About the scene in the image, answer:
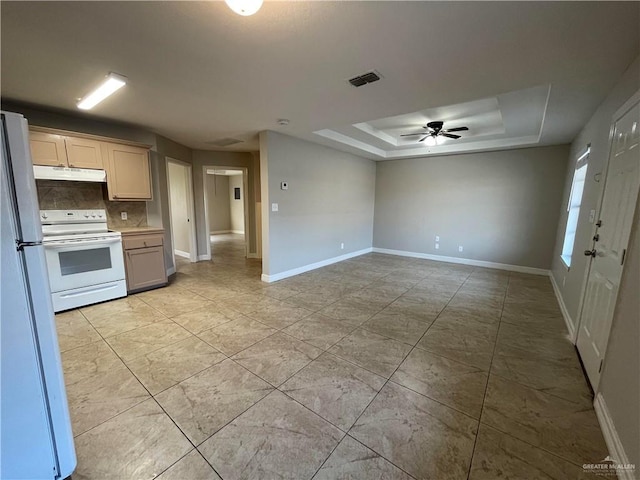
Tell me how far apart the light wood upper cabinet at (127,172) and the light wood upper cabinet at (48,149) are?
1.48ft

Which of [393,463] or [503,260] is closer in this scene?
[393,463]

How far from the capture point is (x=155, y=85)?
245 centimetres

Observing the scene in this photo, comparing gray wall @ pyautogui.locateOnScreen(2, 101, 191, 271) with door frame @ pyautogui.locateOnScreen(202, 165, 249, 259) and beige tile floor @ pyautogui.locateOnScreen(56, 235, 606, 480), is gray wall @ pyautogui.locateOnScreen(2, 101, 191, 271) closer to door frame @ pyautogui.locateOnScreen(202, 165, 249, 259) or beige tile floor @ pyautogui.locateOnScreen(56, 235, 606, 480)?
door frame @ pyautogui.locateOnScreen(202, 165, 249, 259)

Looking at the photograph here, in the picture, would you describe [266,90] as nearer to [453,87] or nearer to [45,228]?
[453,87]

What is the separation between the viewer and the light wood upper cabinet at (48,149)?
2.96m

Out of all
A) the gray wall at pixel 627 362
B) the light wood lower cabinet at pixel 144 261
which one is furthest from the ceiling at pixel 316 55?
the light wood lower cabinet at pixel 144 261

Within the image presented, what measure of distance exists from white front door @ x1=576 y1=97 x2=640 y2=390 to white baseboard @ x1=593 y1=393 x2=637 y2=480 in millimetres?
218

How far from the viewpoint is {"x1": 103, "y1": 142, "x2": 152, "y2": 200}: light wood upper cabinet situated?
3566 mm

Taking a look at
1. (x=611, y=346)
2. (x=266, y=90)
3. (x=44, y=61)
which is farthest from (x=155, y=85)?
(x=611, y=346)

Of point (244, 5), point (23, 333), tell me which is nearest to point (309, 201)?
point (244, 5)

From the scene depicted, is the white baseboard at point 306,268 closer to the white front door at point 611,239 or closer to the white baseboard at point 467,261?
the white baseboard at point 467,261

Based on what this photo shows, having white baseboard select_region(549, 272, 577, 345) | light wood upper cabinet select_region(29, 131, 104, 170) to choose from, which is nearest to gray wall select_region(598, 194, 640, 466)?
white baseboard select_region(549, 272, 577, 345)

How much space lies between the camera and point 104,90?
2.52m

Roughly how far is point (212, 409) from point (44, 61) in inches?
119
